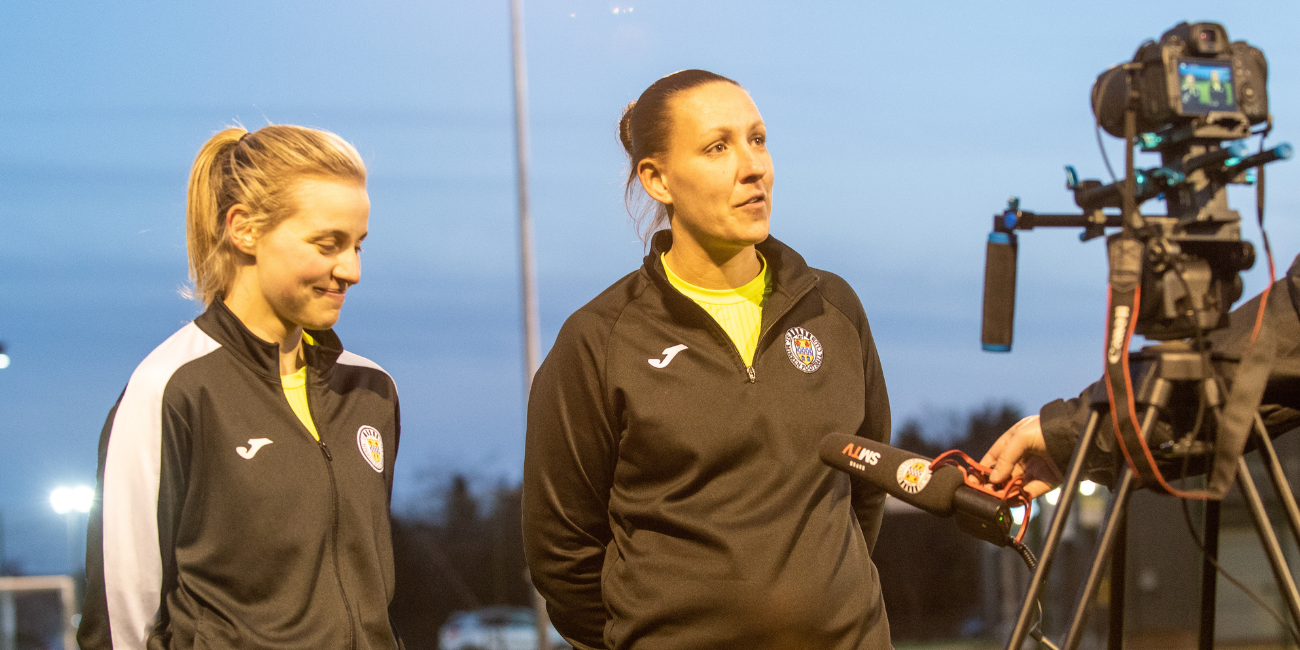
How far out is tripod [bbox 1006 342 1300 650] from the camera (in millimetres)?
2023

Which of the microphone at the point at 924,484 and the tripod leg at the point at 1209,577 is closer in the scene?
the microphone at the point at 924,484

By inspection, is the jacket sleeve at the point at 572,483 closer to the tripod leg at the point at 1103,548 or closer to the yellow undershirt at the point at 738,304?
the yellow undershirt at the point at 738,304

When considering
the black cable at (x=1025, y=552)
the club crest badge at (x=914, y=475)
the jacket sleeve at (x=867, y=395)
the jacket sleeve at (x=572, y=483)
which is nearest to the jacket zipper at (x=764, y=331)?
the jacket sleeve at (x=867, y=395)

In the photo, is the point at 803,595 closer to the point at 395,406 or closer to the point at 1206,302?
the point at 1206,302

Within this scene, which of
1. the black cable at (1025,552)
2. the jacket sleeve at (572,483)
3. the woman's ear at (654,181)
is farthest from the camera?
the woman's ear at (654,181)

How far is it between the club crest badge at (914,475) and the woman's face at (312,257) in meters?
1.49

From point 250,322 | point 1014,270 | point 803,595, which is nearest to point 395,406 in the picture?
point 250,322

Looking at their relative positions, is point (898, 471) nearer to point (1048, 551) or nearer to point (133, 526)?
point (1048, 551)

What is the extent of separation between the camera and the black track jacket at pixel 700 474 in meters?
2.75

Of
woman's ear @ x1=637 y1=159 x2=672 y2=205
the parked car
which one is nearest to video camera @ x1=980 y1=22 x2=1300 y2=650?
woman's ear @ x1=637 y1=159 x2=672 y2=205

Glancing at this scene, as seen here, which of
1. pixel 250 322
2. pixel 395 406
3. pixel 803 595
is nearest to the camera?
pixel 803 595

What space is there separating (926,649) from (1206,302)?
38428 millimetres

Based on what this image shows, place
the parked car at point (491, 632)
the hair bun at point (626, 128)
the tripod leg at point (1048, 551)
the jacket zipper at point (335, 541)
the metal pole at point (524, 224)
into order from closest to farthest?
the tripod leg at point (1048, 551)
the jacket zipper at point (335, 541)
the hair bun at point (626, 128)
the metal pole at point (524, 224)
the parked car at point (491, 632)

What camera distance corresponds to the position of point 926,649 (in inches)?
1499
